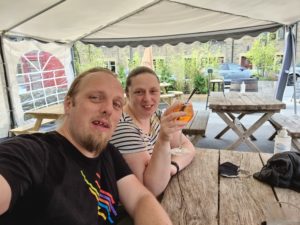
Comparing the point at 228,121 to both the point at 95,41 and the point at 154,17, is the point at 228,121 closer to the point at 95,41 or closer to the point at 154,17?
the point at 154,17

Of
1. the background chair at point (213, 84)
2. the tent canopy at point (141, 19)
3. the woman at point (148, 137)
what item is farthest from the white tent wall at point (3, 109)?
the background chair at point (213, 84)

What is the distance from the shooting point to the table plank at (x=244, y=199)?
3.18ft

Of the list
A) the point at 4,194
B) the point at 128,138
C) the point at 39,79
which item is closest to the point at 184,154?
the point at 128,138

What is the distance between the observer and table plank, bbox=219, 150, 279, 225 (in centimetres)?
97

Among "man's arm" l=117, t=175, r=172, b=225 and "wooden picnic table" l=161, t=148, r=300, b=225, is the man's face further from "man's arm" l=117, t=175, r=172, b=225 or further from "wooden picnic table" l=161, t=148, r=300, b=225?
"wooden picnic table" l=161, t=148, r=300, b=225

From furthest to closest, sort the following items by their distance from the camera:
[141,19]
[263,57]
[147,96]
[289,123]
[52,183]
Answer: [263,57] < [141,19] < [289,123] < [147,96] < [52,183]

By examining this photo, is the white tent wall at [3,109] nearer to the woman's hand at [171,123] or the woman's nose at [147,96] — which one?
the woman's nose at [147,96]

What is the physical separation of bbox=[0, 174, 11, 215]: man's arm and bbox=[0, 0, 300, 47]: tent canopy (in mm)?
3286

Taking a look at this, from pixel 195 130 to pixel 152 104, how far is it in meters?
1.59

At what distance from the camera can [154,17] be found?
484 centimetres

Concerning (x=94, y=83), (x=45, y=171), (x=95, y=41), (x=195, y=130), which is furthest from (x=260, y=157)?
(x=95, y=41)

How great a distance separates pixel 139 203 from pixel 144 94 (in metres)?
0.73

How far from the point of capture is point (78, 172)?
948 mm

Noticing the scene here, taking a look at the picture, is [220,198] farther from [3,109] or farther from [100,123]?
[3,109]
